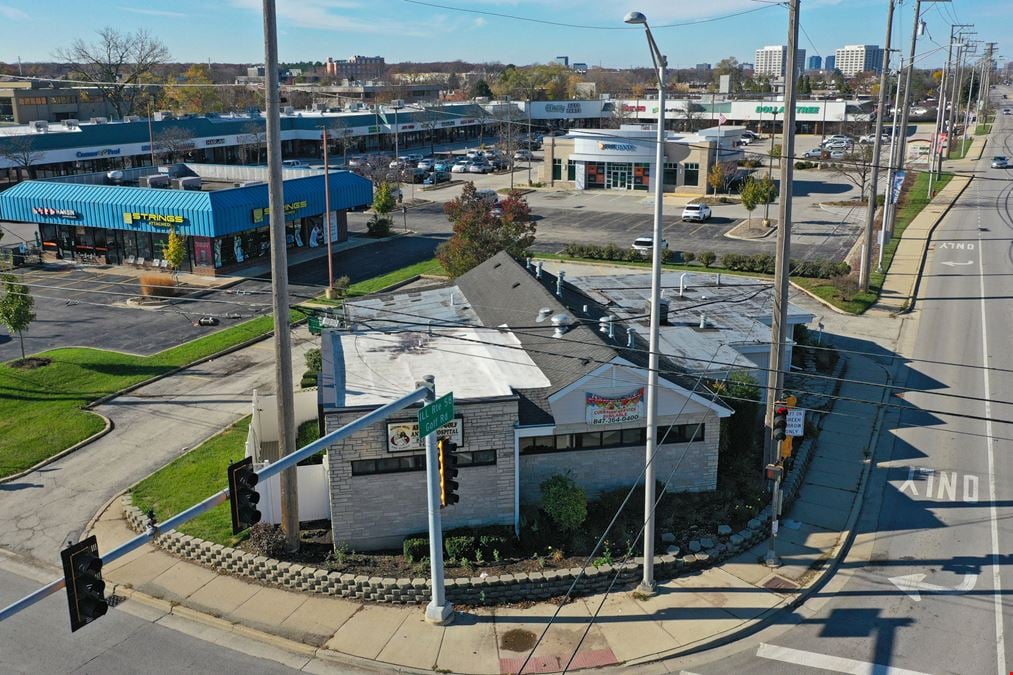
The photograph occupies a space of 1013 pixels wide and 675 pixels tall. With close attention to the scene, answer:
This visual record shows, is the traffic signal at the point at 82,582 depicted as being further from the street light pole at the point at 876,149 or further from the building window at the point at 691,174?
the building window at the point at 691,174

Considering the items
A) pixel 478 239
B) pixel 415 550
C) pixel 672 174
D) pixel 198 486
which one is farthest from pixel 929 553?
pixel 672 174

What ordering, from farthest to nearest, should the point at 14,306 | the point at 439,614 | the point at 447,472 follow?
the point at 14,306 < the point at 439,614 < the point at 447,472

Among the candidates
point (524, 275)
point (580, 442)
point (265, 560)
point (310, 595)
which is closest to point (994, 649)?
point (580, 442)

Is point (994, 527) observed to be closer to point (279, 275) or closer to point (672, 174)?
point (279, 275)

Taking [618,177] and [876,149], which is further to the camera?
[618,177]

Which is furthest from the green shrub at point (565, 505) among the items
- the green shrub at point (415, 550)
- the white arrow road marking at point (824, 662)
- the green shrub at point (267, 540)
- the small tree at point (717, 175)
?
the small tree at point (717, 175)

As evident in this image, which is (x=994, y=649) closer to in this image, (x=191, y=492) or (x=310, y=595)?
(x=310, y=595)
